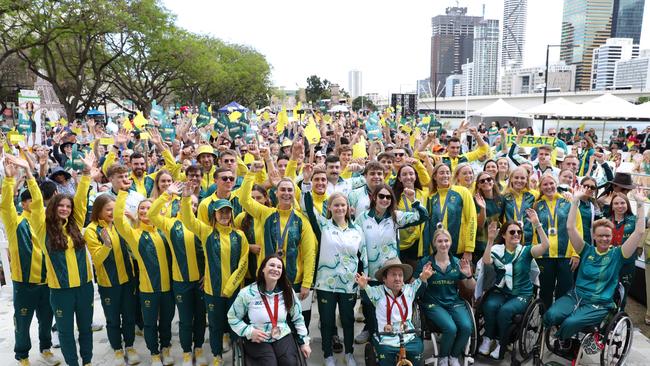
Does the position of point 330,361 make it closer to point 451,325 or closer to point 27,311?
point 451,325

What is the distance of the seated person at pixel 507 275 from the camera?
446 centimetres

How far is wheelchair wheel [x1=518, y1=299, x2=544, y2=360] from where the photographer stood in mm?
4301

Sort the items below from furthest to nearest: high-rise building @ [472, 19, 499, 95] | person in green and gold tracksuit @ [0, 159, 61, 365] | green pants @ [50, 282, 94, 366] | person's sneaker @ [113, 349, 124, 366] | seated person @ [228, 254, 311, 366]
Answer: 1. high-rise building @ [472, 19, 499, 95]
2. person's sneaker @ [113, 349, 124, 366]
3. person in green and gold tracksuit @ [0, 159, 61, 365]
4. green pants @ [50, 282, 94, 366]
5. seated person @ [228, 254, 311, 366]

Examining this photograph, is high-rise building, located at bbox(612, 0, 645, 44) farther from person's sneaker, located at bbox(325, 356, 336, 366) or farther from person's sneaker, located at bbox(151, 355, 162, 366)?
person's sneaker, located at bbox(151, 355, 162, 366)

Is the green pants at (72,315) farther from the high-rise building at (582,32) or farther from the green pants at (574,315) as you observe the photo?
the high-rise building at (582,32)

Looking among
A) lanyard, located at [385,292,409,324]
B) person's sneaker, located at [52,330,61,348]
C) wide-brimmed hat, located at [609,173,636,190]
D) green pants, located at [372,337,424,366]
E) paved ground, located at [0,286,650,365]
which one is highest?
wide-brimmed hat, located at [609,173,636,190]

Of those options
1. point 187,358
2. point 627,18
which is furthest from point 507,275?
point 627,18

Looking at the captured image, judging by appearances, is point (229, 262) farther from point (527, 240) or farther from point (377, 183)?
point (527, 240)

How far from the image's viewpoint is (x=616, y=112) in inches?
525

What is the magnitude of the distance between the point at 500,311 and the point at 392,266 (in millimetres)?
1259

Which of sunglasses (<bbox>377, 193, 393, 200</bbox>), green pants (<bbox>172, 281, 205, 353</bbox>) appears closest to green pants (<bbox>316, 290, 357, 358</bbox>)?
sunglasses (<bbox>377, 193, 393, 200</bbox>)

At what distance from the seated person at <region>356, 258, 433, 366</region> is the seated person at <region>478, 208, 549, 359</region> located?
80 centimetres

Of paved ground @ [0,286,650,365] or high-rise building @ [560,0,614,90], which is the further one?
high-rise building @ [560,0,614,90]

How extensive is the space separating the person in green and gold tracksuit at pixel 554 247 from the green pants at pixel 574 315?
1.96ft
